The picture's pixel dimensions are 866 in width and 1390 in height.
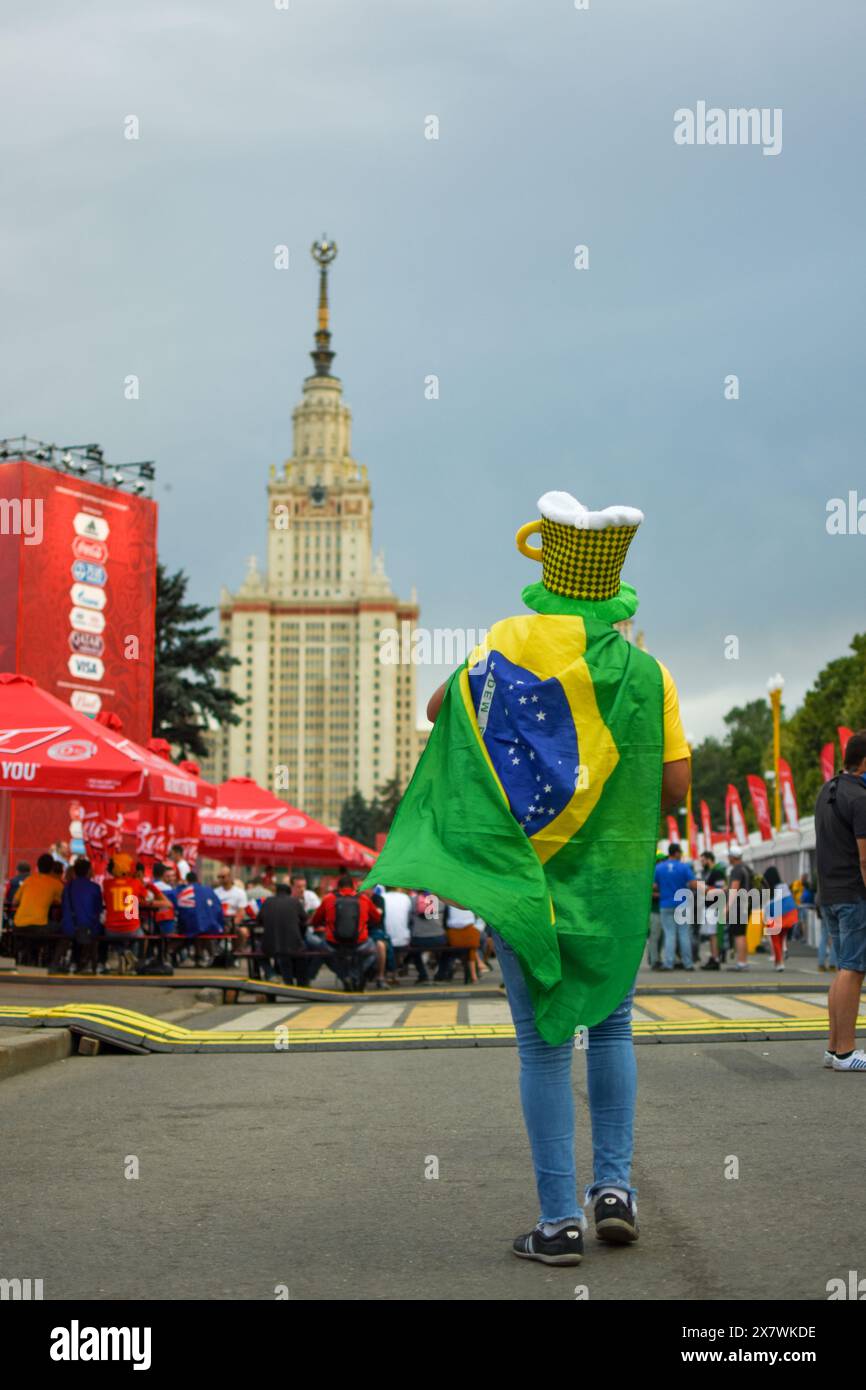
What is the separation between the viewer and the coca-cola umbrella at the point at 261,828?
29.2m

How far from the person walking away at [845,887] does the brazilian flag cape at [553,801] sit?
4375mm

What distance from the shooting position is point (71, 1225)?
5.23 m

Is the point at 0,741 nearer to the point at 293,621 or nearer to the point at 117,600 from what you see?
the point at 117,600

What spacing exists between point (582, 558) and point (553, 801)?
0.75 metres

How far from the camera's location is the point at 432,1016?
14.5 metres

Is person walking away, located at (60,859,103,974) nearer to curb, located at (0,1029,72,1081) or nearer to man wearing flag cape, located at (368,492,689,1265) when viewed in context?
curb, located at (0,1029,72,1081)

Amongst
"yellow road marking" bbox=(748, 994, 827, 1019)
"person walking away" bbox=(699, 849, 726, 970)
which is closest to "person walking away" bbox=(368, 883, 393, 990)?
"person walking away" bbox=(699, 849, 726, 970)

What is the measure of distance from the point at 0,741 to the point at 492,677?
41.6 ft

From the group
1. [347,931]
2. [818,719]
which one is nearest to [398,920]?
[347,931]

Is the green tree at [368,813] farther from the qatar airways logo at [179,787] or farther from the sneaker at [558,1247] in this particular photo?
the sneaker at [558,1247]

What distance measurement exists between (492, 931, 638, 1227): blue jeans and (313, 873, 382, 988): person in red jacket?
48.3 feet

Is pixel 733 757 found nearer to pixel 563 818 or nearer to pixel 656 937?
pixel 656 937

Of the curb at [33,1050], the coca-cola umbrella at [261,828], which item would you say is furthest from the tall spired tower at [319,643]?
the curb at [33,1050]
